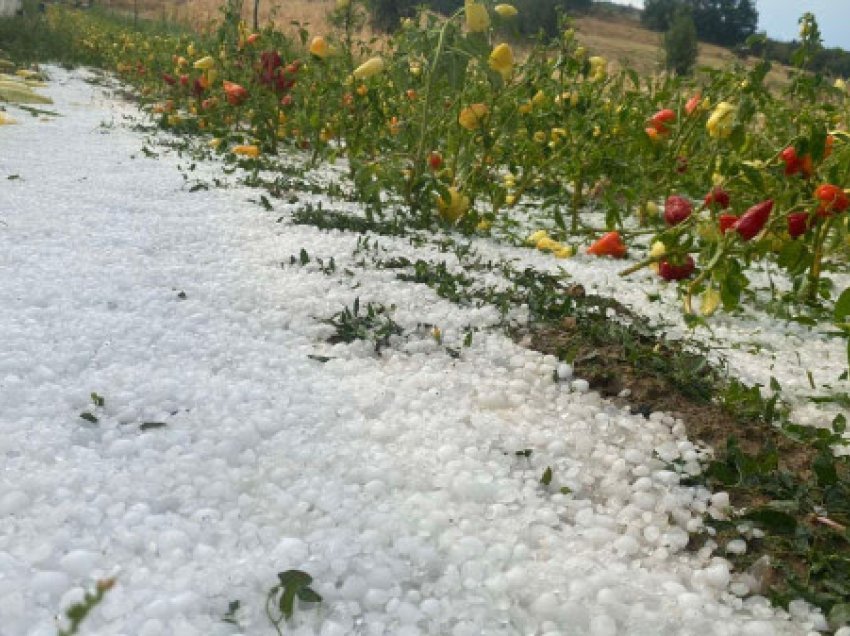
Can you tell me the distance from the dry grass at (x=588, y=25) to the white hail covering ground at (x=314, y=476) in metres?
2.24

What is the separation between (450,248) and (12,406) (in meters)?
1.79

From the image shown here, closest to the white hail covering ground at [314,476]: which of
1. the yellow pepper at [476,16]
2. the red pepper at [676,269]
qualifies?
the red pepper at [676,269]

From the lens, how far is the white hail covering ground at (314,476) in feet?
3.32

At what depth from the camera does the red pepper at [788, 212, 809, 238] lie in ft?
6.36

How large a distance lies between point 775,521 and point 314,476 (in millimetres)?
802

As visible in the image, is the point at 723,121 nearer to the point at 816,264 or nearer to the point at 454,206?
the point at 816,264

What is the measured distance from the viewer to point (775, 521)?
A: 4.09ft

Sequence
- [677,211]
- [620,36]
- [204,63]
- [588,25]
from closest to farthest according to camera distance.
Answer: [677,211] → [204,63] → [620,36] → [588,25]

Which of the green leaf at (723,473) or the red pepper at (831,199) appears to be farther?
the red pepper at (831,199)

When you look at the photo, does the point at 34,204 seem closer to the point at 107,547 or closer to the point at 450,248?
the point at 450,248

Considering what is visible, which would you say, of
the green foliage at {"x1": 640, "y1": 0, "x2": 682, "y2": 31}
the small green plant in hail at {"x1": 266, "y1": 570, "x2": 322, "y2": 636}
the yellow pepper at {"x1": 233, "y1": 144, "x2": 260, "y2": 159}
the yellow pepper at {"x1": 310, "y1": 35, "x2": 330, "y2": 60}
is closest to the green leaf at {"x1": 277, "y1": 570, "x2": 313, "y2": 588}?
the small green plant in hail at {"x1": 266, "y1": 570, "x2": 322, "y2": 636}

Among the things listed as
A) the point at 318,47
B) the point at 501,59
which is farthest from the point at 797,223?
the point at 318,47

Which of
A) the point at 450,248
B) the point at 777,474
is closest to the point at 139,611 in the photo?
the point at 777,474

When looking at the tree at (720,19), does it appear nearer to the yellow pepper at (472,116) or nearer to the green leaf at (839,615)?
the yellow pepper at (472,116)
